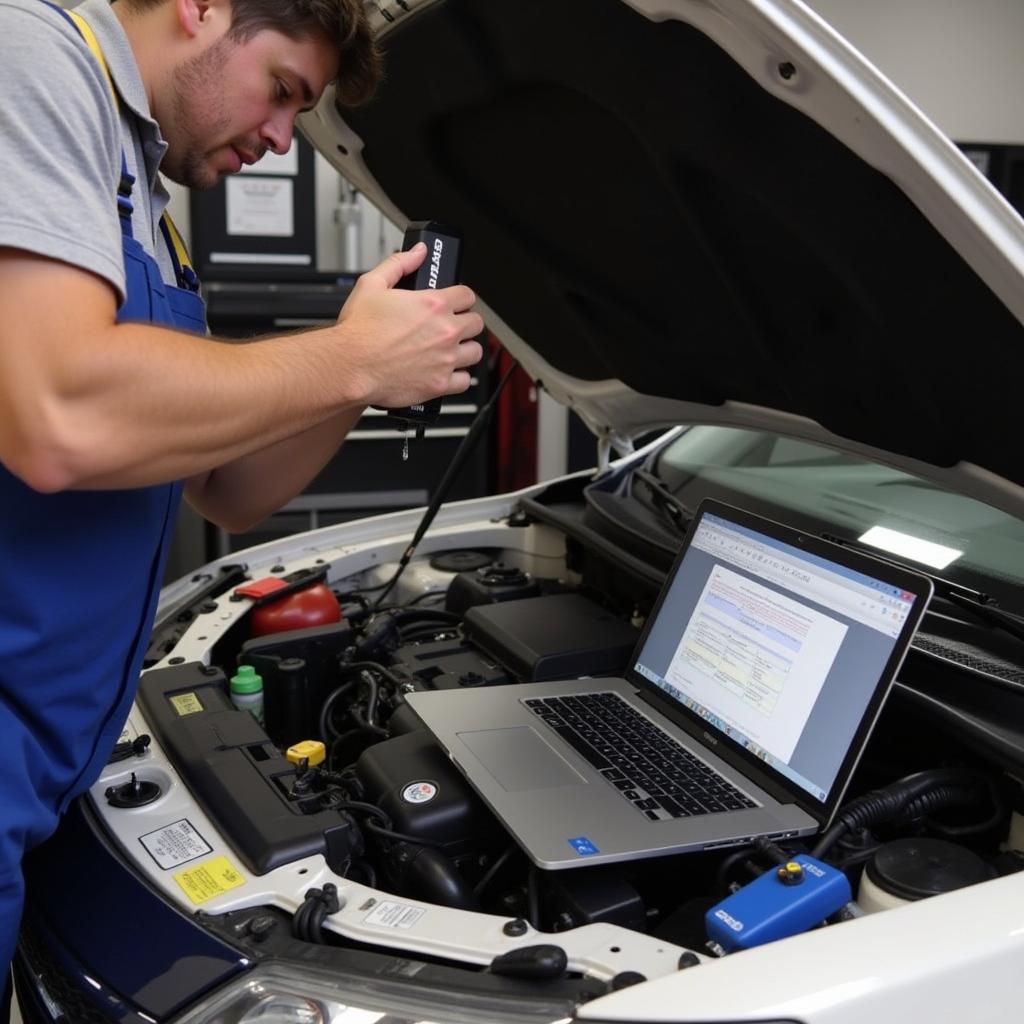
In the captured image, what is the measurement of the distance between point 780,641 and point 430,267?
1.85 ft

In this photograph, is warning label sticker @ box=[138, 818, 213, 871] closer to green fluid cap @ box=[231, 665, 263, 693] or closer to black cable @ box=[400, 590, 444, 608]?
green fluid cap @ box=[231, 665, 263, 693]

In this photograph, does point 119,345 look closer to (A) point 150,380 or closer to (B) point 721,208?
(A) point 150,380

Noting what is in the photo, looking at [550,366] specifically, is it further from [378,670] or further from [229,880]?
[229,880]

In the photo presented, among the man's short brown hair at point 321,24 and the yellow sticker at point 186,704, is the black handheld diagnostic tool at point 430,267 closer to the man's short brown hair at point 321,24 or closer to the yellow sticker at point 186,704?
the man's short brown hair at point 321,24

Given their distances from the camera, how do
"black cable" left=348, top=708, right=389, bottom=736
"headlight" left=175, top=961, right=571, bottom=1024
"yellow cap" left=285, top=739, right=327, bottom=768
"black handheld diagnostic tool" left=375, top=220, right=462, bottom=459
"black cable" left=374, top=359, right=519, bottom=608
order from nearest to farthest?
"headlight" left=175, top=961, right=571, bottom=1024 → "black handheld diagnostic tool" left=375, top=220, right=462, bottom=459 → "yellow cap" left=285, top=739, right=327, bottom=768 → "black cable" left=348, top=708, right=389, bottom=736 → "black cable" left=374, top=359, right=519, bottom=608

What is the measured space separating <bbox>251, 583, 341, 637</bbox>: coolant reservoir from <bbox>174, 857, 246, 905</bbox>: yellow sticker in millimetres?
621

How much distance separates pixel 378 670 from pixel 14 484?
2.28 feet

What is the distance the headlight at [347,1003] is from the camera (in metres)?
0.80

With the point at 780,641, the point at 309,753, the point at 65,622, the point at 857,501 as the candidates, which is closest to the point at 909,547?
the point at 857,501

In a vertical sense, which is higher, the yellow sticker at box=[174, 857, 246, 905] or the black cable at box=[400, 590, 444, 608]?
the yellow sticker at box=[174, 857, 246, 905]

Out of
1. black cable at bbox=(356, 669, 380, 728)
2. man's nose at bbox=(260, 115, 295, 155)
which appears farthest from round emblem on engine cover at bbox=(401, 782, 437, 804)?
man's nose at bbox=(260, 115, 295, 155)

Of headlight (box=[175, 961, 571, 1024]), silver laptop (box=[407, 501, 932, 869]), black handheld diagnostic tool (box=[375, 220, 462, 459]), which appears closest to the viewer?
headlight (box=[175, 961, 571, 1024])

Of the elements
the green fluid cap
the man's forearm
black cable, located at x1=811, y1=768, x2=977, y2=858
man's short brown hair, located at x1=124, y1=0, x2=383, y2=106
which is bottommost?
the green fluid cap

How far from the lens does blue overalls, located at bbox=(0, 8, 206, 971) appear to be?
0.94 metres
